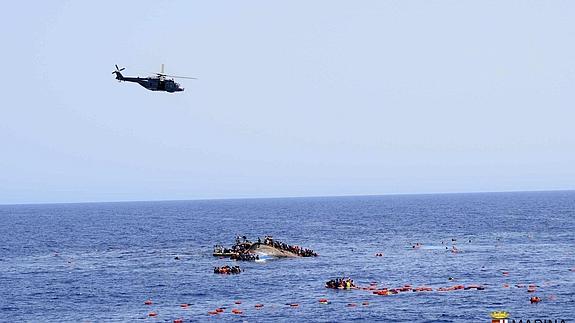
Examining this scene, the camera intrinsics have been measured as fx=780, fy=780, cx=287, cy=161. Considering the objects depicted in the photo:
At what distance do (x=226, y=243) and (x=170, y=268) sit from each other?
49.2m

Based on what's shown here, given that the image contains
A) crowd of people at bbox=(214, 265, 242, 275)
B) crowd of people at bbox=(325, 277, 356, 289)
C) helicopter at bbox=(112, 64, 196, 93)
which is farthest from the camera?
crowd of people at bbox=(214, 265, 242, 275)

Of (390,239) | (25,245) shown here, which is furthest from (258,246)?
(25,245)

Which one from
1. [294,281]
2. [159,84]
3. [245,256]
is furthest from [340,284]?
[159,84]

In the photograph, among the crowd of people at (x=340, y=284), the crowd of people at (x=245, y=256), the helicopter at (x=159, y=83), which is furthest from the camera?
the crowd of people at (x=245, y=256)

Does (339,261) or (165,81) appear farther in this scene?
(339,261)

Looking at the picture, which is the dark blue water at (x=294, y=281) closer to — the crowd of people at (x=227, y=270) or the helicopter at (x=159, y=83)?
the crowd of people at (x=227, y=270)

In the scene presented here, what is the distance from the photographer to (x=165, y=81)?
2805 inches

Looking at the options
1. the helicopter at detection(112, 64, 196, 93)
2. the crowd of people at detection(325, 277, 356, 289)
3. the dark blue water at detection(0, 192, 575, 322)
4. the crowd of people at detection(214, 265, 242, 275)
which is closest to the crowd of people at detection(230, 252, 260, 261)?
the dark blue water at detection(0, 192, 575, 322)

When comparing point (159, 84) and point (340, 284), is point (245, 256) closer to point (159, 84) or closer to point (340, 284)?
point (340, 284)

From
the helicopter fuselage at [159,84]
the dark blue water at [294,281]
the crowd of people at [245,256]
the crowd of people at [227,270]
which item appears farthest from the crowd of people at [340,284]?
the helicopter fuselage at [159,84]

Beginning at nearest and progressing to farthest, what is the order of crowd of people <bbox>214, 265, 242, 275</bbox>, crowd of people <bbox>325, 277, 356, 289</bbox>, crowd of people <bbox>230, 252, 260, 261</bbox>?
crowd of people <bbox>325, 277, 356, 289</bbox>
crowd of people <bbox>214, 265, 242, 275</bbox>
crowd of people <bbox>230, 252, 260, 261</bbox>

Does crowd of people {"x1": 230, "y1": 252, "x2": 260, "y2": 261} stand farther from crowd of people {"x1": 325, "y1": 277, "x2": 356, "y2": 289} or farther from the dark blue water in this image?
crowd of people {"x1": 325, "y1": 277, "x2": 356, "y2": 289}

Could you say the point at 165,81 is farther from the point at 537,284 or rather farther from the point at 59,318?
the point at 537,284

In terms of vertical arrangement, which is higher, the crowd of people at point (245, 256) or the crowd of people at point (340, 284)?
the crowd of people at point (245, 256)
